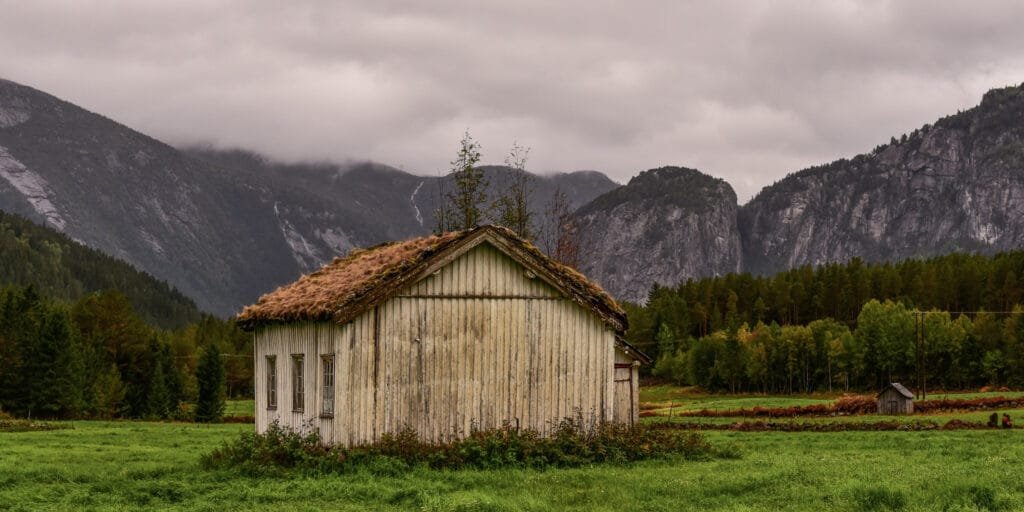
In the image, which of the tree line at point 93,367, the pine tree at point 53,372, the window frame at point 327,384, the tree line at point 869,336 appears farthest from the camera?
the tree line at point 869,336

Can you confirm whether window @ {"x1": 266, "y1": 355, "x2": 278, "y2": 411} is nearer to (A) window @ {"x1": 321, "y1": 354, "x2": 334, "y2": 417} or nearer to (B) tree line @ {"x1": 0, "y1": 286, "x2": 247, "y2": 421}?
(A) window @ {"x1": 321, "y1": 354, "x2": 334, "y2": 417}

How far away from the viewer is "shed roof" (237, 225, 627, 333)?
91.7 ft

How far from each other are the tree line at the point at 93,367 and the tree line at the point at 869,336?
217ft

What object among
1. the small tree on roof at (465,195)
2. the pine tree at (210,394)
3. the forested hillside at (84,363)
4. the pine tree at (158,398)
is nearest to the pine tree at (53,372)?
the forested hillside at (84,363)

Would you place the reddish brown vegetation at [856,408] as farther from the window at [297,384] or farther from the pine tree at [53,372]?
the window at [297,384]

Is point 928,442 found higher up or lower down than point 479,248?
lower down

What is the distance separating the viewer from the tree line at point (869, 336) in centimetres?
13162

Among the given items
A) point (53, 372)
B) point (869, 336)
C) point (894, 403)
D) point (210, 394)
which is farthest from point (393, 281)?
point (869, 336)

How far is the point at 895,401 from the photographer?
69.9 meters

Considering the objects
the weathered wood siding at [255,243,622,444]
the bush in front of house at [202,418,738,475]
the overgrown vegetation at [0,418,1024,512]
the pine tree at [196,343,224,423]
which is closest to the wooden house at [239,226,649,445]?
the weathered wood siding at [255,243,622,444]

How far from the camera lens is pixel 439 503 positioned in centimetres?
2084

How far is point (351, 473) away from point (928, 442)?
68.9 ft

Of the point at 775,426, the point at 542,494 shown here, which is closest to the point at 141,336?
the point at 775,426

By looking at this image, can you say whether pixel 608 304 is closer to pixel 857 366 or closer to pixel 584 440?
pixel 584 440
